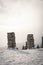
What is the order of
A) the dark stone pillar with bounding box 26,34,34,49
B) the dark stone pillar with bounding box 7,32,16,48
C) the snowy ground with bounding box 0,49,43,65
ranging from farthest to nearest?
the dark stone pillar with bounding box 26,34,34,49 < the dark stone pillar with bounding box 7,32,16,48 < the snowy ground with bounding box 0,49,43,65

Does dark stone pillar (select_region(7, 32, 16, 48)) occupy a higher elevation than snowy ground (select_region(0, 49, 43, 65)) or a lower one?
higher

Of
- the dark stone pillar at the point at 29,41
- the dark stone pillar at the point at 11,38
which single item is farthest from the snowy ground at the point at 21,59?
the dark stone pillar at the point at 29,41

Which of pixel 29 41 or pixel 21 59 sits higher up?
pixel 29 41

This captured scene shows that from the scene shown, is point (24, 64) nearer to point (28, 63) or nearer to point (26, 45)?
point (28, 63)

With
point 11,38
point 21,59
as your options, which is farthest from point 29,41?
point 21,59

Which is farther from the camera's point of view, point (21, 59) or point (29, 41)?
point (29, 41)

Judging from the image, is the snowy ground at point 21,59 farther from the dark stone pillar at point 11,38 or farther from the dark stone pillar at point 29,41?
the dark stone pillar at point 29,41

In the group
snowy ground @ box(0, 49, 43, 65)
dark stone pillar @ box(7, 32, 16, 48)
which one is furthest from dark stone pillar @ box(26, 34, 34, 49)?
snowy ground @ box(0, 49, 43, 65)

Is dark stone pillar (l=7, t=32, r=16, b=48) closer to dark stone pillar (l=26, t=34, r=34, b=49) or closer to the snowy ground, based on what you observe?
dark stone pillar (l=26, t=34, r=34, b=49)

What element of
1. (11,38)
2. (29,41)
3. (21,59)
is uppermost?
(11,38)

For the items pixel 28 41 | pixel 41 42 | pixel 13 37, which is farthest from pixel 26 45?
pixel 41 42

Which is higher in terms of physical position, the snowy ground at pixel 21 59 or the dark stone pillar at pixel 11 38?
the dark stone pillar at pixel 11 38

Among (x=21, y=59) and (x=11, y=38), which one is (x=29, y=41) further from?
(x=21, y=59)

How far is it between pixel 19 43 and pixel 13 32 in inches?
27.2
